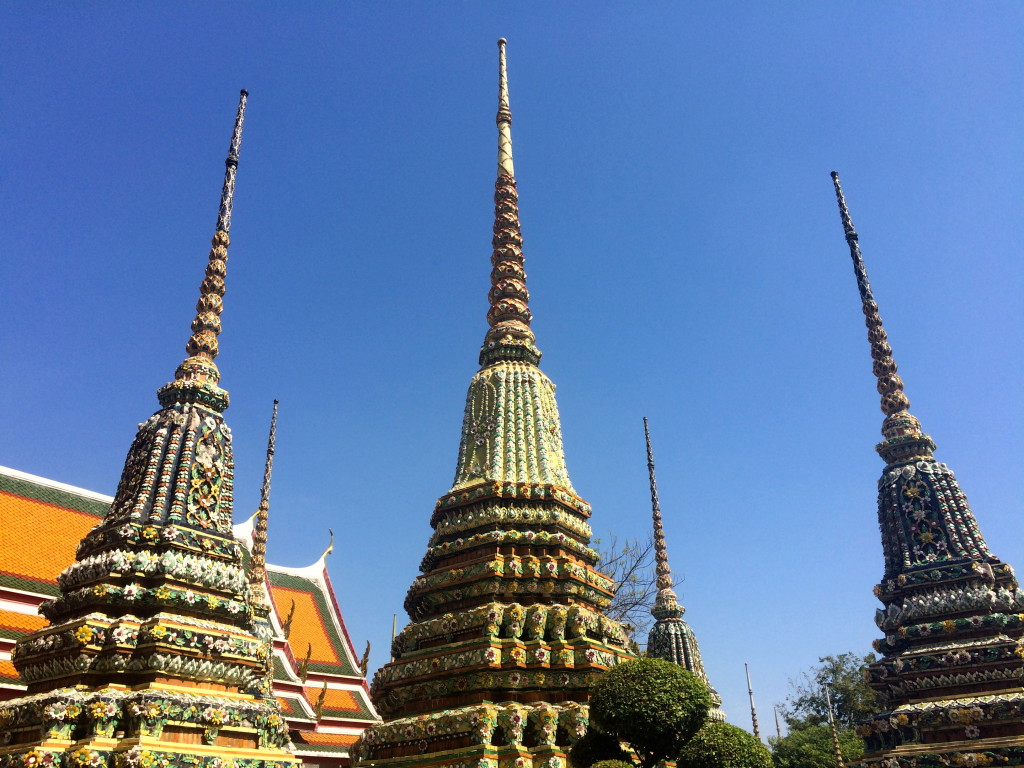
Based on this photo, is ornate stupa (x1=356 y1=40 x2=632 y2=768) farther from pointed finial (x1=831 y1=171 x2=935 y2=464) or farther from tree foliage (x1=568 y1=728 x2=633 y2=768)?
pointed finial (x1=831 y1=171 x2=935 y2=464)

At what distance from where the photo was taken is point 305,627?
2769cm

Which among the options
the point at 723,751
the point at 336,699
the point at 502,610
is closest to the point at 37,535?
the point at 336,699

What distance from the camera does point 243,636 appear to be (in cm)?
1190

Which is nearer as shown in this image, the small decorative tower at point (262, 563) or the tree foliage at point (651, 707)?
the tree foliage at point (651, 707)

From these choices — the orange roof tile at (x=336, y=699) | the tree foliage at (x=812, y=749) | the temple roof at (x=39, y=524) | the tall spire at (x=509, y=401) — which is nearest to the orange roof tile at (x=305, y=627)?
the orange roof tile at (x=336, y=699)

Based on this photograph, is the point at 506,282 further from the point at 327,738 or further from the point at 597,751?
the point at 327,738

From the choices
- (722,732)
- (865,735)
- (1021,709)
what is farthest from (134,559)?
(1021,709)

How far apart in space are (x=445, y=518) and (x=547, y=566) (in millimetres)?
2498

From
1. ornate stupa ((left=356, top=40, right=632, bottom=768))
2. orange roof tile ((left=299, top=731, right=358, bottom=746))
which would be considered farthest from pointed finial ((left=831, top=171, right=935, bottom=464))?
orange roof tile ((left=299, top=731, right=358, bottom=746))

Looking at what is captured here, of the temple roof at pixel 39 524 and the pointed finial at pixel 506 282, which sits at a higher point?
the pointed finial at pixel 506 282

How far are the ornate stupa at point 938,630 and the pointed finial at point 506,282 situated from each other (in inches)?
318

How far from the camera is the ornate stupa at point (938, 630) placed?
12.0m

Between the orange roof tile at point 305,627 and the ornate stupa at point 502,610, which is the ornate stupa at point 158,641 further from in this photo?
the orange roof tile at point 305,627

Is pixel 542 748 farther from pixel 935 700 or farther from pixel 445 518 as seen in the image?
pixel 935 700
